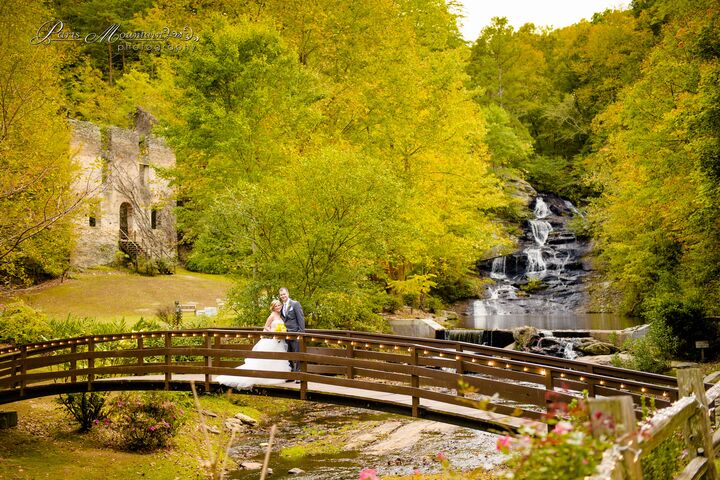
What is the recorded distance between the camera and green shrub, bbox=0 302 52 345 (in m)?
16.0

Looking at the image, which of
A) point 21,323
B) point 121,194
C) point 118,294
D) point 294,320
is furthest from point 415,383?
point 121,194

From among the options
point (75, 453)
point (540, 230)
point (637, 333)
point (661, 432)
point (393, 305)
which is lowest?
point (75, 453)

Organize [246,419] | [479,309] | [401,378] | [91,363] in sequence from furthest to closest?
[479,309]
[246,419]
[91,363]
[401,378]

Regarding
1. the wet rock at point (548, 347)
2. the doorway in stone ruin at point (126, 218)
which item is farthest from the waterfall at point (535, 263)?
the doorway in stone ruin at point (126, 218)

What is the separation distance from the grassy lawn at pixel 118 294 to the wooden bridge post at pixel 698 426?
23.0 metres

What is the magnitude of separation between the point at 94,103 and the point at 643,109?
39.5 m

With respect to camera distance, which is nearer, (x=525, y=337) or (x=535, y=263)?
(x=525, y=337)

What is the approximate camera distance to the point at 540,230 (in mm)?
42969

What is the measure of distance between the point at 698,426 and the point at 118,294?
2931 centimetres

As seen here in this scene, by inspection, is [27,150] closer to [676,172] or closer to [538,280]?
[676,172]

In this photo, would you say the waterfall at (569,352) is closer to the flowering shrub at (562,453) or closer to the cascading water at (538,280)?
the cascading water at (538,280)

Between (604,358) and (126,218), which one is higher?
(126,218)

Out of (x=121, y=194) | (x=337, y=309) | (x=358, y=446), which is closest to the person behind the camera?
(x=358, y=446)

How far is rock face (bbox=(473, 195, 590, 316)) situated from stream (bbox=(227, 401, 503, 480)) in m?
20.9
